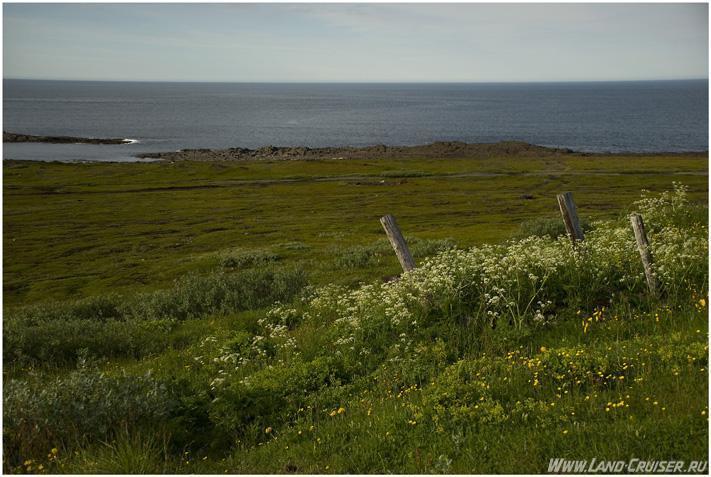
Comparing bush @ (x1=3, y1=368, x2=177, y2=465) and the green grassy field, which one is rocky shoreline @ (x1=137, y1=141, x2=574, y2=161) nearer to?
the green grassy field

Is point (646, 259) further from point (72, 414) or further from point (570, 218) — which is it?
point (72, 414)

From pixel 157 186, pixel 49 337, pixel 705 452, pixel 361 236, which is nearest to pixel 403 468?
pixel 705 452

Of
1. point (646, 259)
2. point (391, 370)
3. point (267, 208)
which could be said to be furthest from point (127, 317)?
point (267, 208)

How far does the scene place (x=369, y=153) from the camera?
10144 centimetres

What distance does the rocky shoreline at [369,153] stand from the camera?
3799 inches

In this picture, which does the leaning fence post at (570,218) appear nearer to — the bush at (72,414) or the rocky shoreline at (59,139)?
the bush at (72,414)

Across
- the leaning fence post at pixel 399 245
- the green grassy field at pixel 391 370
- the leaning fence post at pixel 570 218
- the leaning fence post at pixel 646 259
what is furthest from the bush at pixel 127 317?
the leaning fence post at pixel 646 259

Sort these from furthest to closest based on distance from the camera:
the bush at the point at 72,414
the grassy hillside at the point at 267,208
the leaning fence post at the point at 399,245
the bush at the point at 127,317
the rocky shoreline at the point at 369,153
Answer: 1. the rocky shoreline at the point at 369,153
2. the grassy hillside at the point at 267,208
3. the bush at the point at 127,317
4. the leaning fence post at the point at 399,245
5. the bush at the point at 72,414

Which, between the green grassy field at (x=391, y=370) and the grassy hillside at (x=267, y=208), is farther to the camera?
the grassy hillside at (x=267, y=208)

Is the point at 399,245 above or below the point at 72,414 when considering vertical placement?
above

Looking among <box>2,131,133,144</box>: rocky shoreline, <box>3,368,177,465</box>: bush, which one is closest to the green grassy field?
<box>3,368,177,465</box>: bush

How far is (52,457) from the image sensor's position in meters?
7.34

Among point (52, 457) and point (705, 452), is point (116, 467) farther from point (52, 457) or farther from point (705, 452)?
point (705, 452)

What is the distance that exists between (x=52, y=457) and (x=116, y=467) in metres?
1.28
